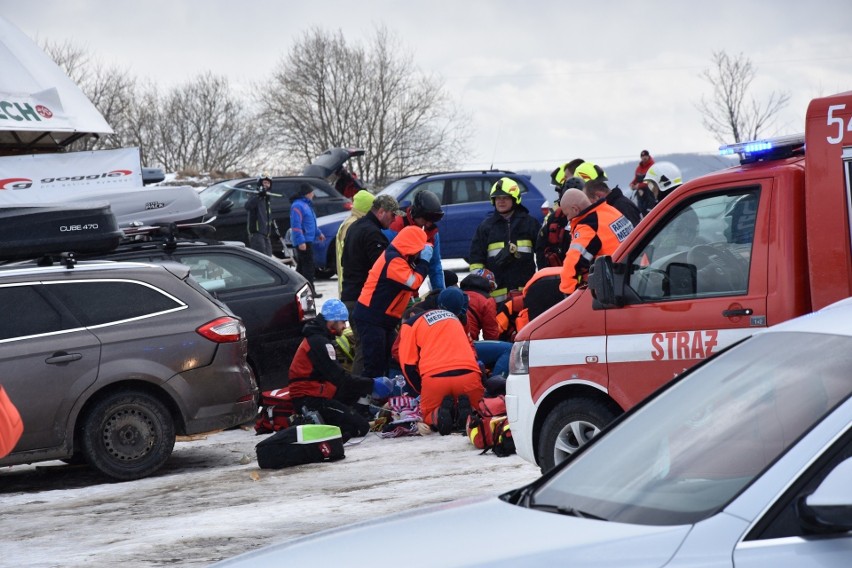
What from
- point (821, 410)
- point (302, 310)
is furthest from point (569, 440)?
point (302, 310)

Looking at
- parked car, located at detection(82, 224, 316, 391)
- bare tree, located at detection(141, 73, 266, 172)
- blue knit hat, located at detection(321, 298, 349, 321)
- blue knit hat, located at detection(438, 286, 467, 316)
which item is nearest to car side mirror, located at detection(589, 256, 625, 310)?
blue knit hat, located at detection(438, 286, 467, 316)

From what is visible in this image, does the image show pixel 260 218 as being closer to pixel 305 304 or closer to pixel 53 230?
pixel 305 304

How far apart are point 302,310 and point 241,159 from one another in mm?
50399

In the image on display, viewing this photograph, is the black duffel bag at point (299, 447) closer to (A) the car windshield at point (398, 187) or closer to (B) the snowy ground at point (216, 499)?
(B) the snowy ground at point (216, 499)

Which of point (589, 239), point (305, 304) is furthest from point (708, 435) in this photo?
point (305, 304)

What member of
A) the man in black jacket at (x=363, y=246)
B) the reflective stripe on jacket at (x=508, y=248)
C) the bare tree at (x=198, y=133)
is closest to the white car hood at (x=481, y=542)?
the man in black jacket at (x=363, y=246)

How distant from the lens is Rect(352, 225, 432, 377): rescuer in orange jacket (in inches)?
446

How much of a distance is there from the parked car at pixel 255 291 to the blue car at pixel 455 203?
29.0 ft

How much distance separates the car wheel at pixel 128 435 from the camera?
9.32 metres

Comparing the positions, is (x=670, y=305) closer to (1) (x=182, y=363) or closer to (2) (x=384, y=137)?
(1) (x=182, y=363)

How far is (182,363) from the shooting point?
9.69 metres

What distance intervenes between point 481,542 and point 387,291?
811cm

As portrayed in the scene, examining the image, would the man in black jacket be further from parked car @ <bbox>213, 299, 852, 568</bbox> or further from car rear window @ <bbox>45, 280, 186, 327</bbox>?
parked car @ <bbox>213, 299, 852, 568</bbox>

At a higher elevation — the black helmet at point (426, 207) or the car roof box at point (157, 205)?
the car roof box at point (157, 205)
